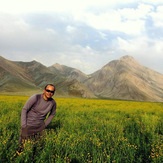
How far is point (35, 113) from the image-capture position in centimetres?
454

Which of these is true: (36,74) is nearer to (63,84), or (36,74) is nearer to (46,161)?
(63,84)

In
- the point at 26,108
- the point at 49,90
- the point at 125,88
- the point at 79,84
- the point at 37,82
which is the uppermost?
the point at 79,84

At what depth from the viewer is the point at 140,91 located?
525 ft

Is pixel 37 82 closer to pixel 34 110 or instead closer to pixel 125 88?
pixel 125 88

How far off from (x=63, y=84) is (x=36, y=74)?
59754 millimetres

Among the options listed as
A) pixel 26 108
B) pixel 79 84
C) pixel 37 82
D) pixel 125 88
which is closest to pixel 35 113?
pixel 26 108

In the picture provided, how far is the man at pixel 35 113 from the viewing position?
4277mm

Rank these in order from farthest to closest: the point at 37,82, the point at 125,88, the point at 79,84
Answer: the point at 37,82
the point at 125,88
the point at 79,84

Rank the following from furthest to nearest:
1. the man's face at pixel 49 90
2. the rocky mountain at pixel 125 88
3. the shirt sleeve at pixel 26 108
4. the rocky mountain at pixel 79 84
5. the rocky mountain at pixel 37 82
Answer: the rocky mountain at pixel 125 88 < the rocky mountain at pixel 79 84 < the rocky mountain at pixel 37 82 < the man's face at pixel 49 90 < the shirt sleeve at pixel 26 108

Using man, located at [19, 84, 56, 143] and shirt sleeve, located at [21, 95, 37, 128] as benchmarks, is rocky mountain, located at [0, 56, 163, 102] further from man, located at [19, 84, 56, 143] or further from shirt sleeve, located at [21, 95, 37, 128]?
shirt sleeve, located at [21, 95, 37, 128]

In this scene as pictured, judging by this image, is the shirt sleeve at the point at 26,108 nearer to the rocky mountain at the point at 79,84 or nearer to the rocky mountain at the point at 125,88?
the rocky mountain at the point at 79,84

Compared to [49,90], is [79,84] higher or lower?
higher

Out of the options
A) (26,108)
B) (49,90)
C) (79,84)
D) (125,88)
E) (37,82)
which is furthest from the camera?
(37,82)

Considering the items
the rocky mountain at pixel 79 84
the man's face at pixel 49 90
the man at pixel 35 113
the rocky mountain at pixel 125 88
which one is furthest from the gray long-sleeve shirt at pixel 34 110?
the rocky mountain at pixel 125 88
